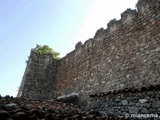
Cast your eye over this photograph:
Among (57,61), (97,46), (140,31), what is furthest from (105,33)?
(57,61)

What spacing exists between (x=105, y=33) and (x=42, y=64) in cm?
514

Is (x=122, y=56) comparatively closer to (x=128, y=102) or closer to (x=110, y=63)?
(x=110, y=63)

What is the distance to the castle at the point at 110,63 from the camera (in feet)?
15.5

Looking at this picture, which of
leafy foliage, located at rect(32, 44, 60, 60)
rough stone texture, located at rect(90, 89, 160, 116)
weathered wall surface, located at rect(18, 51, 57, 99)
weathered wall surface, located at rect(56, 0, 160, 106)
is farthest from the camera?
leafy foliage, located at rect(32, 44, 60, 60)

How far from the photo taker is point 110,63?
606 cm

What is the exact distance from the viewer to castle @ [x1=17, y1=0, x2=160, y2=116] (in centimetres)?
471

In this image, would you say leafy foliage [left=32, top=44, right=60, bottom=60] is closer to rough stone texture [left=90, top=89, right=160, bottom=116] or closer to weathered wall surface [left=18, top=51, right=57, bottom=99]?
weathered wall surface [left=18, top=51, right=57, bottom=99]

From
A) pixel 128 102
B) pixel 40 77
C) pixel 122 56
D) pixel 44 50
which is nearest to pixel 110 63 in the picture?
pixel 122 56

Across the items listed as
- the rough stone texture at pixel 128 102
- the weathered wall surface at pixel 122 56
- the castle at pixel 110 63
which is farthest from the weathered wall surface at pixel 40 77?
→ the rough stone texture at pixel 128 102

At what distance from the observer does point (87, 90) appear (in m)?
6.73

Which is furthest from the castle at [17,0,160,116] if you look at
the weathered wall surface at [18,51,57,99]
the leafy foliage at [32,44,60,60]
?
the leafy foliage at [32,44,60,60]

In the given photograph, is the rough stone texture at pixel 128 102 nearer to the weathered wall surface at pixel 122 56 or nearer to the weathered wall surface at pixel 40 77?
the weathered wall surface at pixel 122 56

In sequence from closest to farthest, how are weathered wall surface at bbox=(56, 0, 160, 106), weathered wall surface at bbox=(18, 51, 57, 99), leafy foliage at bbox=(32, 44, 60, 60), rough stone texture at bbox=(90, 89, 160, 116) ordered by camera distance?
rough stone texture at bbox=(90, 89, 160, 116) < weathered wall surface at bbox=(56, 0, 160, 106) < weathered wall surface at bbox=(18, 51, 57, 99) < leafy foliage at bbox=(32, 44, 60, 60)

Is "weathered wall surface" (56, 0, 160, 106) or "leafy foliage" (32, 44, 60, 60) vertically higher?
"leafy foliage" (32, 44, 60, 60)
